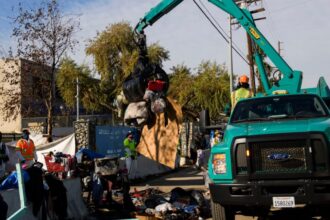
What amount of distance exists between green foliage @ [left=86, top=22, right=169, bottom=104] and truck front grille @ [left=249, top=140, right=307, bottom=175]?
35572 millimetres

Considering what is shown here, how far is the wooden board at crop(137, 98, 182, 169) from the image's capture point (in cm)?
1630

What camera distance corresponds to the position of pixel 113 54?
43156 millimetres

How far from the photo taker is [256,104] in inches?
Result: 309

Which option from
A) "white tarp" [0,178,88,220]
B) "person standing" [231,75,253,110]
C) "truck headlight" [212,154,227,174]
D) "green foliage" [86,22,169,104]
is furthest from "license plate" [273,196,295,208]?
"green foliage" [86,22,169,104]

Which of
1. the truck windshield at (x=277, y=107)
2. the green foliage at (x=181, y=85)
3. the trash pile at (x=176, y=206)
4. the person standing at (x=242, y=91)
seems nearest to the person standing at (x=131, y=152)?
the trash pile at (x=176, y=206)

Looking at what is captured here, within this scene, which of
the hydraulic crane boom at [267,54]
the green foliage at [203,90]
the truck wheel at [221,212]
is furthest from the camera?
the green foliage at [203,90]

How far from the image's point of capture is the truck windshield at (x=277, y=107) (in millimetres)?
7457

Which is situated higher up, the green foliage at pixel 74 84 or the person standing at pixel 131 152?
the green foliage at pixel 74 84

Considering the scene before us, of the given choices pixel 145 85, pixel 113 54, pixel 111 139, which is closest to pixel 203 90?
pixel 113 54

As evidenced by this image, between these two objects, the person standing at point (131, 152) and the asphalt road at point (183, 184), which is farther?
the person standing at point (131, 152)

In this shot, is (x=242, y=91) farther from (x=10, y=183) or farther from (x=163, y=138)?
(x=163, y=138)

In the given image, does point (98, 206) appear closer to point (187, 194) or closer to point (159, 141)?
point (187, 194)

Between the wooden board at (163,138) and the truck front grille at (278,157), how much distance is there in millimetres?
9920

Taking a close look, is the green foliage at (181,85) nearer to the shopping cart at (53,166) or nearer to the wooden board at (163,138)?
the wooden board at (163,138)
